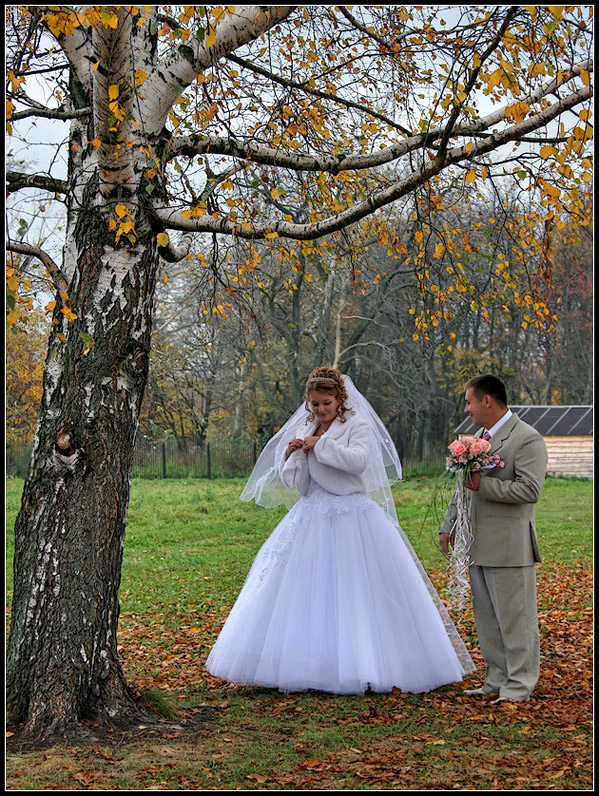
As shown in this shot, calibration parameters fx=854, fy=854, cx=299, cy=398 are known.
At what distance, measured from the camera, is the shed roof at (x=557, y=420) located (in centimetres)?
2619

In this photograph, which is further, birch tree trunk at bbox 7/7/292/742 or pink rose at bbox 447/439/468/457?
pink rose at bbox 447/439/468/457

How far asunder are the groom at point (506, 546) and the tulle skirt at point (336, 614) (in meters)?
A: 0.47

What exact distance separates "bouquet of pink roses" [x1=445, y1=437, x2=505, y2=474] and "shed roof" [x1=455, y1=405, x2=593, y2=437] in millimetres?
20539

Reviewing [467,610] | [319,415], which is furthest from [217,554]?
[319,415]

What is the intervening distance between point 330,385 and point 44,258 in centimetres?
245

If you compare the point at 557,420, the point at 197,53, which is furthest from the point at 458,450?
the point at 557,420

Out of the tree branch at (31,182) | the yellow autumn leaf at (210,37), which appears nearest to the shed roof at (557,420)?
the tree branch at (31,182)

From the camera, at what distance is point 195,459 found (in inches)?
1108

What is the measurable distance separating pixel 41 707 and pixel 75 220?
114 inches

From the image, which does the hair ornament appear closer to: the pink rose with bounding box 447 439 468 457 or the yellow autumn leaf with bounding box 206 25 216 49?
the pink rose with bounding box 447 439 468 457

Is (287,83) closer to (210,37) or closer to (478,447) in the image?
(210,37)

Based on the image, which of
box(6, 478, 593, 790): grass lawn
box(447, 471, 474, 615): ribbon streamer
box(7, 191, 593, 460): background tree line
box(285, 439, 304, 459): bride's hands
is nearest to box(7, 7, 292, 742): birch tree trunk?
box(6, 478, 593, 790): grass lawn

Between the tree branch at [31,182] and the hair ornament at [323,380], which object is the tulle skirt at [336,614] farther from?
the tree branch at [31,182]

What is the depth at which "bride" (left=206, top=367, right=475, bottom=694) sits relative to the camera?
589cm
